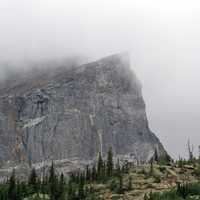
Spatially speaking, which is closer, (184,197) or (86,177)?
(184,197)

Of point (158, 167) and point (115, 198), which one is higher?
point (158, 167)

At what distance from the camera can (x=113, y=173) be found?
194250 mm

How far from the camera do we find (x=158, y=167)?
186750 mm

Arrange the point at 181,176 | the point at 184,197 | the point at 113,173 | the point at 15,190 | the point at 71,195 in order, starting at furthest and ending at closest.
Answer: the point at 113,173, the point at 181,176, the point at 15,190, the point at 71,195, the point at 184,197

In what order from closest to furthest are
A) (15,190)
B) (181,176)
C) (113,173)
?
(15,190) → (181,176) → (113,173)

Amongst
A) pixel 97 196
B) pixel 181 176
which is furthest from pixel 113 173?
pixel 97 196

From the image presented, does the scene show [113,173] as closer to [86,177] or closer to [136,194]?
[86,177]

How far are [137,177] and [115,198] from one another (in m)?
30.9

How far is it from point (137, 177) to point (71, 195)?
3703 centimetres

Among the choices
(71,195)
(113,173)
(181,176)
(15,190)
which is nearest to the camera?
(71,195)

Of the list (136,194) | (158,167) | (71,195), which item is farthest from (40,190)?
(158,167)

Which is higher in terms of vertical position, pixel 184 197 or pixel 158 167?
pixel 158 167

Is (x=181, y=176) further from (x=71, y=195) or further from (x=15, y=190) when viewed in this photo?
(x=15, y=190)

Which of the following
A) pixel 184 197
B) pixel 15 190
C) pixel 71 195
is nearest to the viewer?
pixel 184 197
